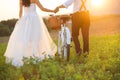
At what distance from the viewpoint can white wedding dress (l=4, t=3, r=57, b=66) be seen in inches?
605

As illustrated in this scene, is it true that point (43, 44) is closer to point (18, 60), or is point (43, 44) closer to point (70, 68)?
point (18, 60)

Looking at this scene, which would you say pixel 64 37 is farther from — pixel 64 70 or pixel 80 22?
pixel 64 70

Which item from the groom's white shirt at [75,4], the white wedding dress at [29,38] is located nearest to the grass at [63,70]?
the white wedding dress at [29,38]

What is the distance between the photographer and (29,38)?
1548 centimetres

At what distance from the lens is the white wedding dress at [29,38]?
1538 centimetres

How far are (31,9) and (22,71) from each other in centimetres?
346

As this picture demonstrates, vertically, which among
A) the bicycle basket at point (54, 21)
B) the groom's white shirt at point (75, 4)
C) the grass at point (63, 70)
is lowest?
the grass at point (63, 70)

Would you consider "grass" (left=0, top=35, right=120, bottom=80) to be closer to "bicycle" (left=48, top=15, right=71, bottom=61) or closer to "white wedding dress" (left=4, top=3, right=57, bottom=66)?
"bicycle" (left=48, top=15, right=71, bottom=61)

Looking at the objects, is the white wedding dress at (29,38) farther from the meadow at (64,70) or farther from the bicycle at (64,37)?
the meadow at (64,70)

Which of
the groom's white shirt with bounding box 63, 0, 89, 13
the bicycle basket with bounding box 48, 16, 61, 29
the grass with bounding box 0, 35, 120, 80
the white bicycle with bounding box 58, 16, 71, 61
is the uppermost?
the groom's white shirt with bounding box 63, 0, 89, 13

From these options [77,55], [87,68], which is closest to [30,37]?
[77,55]

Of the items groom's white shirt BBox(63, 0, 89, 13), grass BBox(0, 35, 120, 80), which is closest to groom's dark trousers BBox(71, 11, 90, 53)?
groom's white shirt BBox(63, 0, 89, 13)

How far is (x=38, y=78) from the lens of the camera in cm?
1116

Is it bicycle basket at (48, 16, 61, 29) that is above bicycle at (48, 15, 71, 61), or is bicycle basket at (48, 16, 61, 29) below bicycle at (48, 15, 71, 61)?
above
